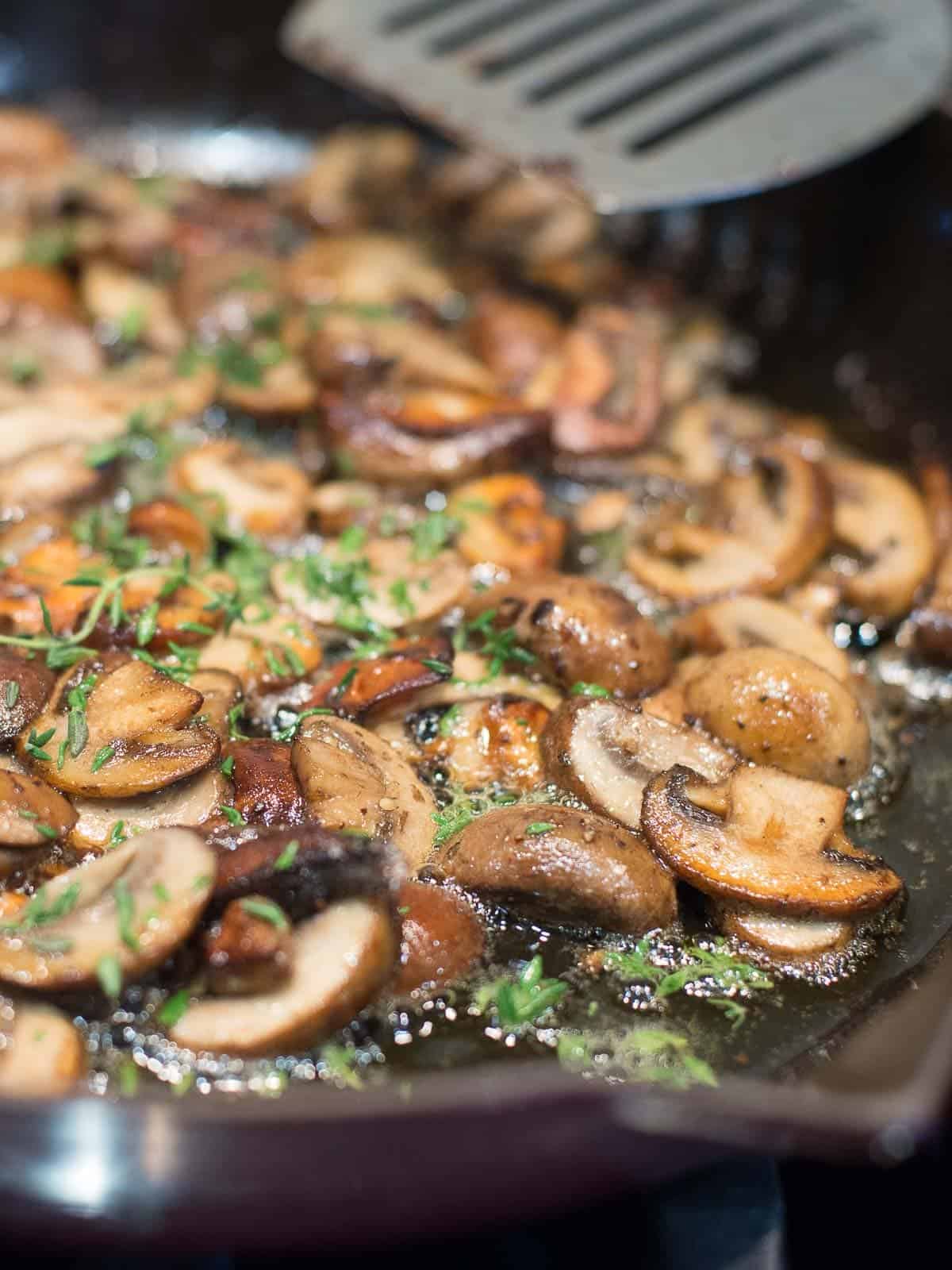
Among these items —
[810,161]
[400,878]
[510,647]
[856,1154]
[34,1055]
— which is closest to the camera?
[856,1154]

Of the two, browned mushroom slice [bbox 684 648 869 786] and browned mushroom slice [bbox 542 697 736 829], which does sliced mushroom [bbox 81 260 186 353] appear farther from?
browned mushroom slice [bbox 684 648 869 786]

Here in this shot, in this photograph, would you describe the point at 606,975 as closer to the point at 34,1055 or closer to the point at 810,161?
the point at 34,1055

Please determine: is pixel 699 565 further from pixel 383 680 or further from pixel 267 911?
pixel 267 911

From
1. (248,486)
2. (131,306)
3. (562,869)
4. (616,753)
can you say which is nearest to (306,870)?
(562,869)

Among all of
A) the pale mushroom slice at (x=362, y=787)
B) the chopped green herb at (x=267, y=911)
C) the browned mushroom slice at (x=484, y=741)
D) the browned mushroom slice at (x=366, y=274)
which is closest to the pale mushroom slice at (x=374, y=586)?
the browned mushroom slice at (x=484, y=741)

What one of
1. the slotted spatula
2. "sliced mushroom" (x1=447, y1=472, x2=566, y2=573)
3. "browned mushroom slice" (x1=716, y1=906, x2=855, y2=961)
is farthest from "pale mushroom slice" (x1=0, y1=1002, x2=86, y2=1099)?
the slotted spatula

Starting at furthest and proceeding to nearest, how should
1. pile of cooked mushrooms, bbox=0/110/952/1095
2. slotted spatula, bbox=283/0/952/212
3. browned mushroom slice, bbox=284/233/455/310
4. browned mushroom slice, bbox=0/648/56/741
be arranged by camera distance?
browned mushroom slice, bbox=284/233/455/310, slotted spatula, bbox=283/0/952/212, browned mushroom slice, bbox=0/648/56/741, pile of cooked mushrooms, bbox=0/110/952/1095

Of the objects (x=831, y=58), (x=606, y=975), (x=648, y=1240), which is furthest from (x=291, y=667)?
(x=831, y=58)
